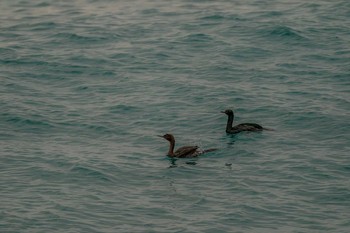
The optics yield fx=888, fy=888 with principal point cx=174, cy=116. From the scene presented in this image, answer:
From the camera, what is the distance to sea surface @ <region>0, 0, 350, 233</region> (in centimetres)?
2470

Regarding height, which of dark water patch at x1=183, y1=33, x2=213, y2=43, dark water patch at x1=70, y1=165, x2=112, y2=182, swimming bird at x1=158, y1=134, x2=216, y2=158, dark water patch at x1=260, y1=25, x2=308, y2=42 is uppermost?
dark water patch at x1=260, y1=25, x2=308, y2=42

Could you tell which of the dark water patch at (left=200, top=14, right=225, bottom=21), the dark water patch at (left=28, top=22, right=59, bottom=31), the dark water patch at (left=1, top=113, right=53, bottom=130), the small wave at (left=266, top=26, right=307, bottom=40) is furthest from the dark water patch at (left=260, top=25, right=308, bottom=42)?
the dark water patch at (left=1, top=113, right=53, bottom=130)

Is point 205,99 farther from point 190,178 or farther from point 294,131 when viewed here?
point 190,178

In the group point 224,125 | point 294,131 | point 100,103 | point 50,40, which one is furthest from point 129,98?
point 50,40

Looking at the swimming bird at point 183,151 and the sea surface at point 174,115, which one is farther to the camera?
the swimming bird at point 183,151

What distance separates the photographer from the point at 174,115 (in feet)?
111

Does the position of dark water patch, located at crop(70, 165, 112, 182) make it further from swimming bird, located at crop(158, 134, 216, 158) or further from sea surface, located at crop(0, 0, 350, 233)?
swimming bird, located at crop(158, 134, 216, 158)

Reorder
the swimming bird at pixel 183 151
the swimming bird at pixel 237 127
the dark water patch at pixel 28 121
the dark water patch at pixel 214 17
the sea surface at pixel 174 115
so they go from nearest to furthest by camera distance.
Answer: the sea surface at pixel 174 115, the swimming bird at pixel 183 151, the swimming bird at pixel 237 127, the dark water patch at pixel 28 121, the dark water patch at pixel 214 17

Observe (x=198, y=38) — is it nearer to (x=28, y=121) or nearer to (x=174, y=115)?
(x=174, y=115)

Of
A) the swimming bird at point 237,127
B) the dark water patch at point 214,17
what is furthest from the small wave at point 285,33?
the swimming bird at point 237,127

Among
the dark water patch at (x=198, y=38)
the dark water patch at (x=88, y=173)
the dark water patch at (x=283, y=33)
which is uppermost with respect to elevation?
the dark water patch at (x=283, y=33)

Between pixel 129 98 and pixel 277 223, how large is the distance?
13.8m

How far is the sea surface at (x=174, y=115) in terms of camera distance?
24703 mm

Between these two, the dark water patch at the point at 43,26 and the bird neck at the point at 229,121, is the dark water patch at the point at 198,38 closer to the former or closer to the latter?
the dark water patch at the point at 43,26
